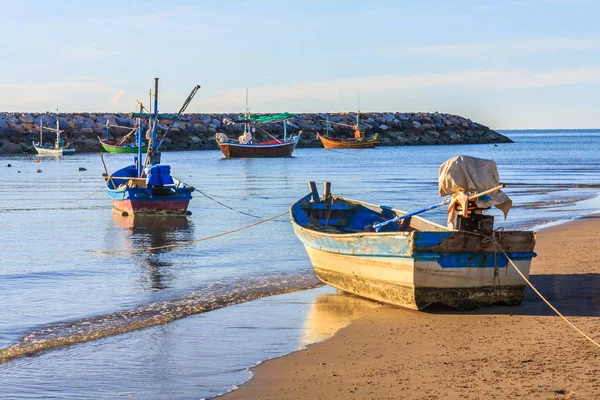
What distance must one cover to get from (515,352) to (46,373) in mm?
4400

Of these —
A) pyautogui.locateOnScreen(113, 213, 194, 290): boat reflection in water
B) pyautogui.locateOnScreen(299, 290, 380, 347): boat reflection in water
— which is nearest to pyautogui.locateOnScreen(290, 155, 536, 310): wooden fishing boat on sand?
pyautogui.locateOnScreen(299, 290, 380, 347): boat reflection in water

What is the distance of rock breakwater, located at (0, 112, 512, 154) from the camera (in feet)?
264

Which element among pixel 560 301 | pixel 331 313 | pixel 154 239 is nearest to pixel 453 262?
pixel 560 301

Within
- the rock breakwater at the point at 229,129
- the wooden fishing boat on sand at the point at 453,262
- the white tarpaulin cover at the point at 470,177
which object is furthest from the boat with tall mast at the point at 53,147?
the white tarpaulin cover at the point at 470,177

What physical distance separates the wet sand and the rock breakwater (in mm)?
59924

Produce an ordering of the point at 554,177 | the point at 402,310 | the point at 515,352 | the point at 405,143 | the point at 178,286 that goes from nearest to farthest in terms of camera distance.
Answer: the point at 515,352, the point at 402,310, the point at 178,286, the point at 554,177, the point at 405,143

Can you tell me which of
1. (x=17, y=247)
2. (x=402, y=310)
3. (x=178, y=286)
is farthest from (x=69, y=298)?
(x=17, y=247)

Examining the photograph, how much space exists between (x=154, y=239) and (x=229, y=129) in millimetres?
70795

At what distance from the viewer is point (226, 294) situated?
1215 centimetres

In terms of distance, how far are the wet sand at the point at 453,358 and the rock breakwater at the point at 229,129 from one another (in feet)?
197

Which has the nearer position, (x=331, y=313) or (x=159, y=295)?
(x=331, y=313)

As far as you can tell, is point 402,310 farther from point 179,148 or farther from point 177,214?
point 179,148

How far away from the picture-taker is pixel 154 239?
19.5 meters

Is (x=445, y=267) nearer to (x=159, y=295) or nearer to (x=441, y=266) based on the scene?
(x=441, y=266)
